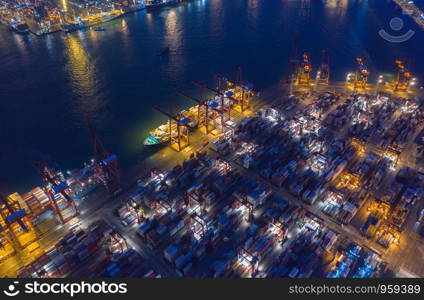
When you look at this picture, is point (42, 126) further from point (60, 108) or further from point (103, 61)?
point (103, 61)

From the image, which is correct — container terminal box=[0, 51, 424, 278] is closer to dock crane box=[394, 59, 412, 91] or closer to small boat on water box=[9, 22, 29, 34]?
dock crane box=[394, 59, 412, 91]

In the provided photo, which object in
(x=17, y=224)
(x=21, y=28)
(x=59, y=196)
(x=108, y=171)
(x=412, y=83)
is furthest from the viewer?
(x=21, y=28)

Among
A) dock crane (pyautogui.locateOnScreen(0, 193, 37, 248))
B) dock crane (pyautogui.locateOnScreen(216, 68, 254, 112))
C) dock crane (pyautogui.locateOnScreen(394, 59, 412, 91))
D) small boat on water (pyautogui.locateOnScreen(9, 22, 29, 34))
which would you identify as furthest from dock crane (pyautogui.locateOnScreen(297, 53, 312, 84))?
small boat on water (pyautogui.locateOnScreen(9, 22, 29, 34))

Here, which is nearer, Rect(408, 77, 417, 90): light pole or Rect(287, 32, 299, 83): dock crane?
Rect(408, 77, 417, 90): light pole

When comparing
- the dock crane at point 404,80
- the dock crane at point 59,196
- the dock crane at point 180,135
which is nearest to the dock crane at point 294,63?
the dock crane at point 404,80

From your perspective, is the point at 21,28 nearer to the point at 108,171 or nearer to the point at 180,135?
the point at 180,135

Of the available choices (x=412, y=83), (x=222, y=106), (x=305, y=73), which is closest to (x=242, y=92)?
(x=222, y=106)

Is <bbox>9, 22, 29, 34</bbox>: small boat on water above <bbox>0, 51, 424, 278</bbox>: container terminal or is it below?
above
